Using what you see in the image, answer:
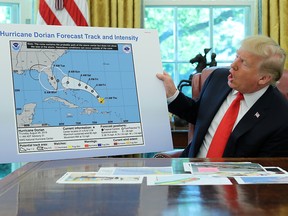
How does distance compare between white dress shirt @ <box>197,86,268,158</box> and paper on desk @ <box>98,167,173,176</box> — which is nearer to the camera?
paper on desk @ <box>98,167,173,176</box>

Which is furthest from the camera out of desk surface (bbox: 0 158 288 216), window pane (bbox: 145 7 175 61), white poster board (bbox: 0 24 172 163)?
window pane (bbox: 145 7 175 61)

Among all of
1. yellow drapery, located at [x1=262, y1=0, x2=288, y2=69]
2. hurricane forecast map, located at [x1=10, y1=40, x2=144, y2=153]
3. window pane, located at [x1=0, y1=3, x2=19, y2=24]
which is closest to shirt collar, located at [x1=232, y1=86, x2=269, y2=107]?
hurricane forecast map, located at [x1=10, y1=40, x2=144, y2=153]

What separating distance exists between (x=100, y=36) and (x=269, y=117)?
2.87 feet

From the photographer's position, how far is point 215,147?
2014 mm

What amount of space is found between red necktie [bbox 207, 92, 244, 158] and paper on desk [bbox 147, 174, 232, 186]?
79 cm

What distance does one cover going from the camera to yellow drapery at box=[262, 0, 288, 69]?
372 cm

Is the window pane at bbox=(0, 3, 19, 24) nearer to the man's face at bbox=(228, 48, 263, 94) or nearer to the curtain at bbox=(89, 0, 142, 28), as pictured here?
the curtain at bbox=(89, 0, 142, 28)

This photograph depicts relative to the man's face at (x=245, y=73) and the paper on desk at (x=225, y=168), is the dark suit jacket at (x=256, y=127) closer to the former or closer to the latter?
the man's face at (x=245, y=73)

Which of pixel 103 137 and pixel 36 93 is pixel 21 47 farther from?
pixel 103 137

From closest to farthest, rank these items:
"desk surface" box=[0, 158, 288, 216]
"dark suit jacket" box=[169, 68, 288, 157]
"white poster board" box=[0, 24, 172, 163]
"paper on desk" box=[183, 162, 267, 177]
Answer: "desk surface" box=[0, 158, 288, 216] < "paper on desk" box=[183, 162, 267, 177] < "white poster board" box=[0, 24, 172, 163] < "dark suit jacket" box=[169, 68, 288, 157]

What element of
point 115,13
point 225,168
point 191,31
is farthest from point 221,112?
point 191,31

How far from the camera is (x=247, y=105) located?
6.95ft

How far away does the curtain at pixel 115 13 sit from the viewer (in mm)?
3678

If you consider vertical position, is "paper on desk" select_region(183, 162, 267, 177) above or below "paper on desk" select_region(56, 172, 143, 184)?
below
